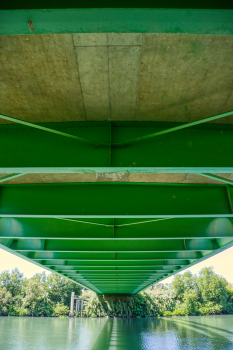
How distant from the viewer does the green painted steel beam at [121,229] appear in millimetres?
10969

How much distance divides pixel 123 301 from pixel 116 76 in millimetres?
43299

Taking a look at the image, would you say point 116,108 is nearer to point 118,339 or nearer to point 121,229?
point 121,229

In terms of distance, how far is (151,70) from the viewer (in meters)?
5.28

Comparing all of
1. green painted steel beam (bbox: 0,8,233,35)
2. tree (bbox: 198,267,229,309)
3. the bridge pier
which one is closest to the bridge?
green painted steel beam (bbox: 0,8,233,35)

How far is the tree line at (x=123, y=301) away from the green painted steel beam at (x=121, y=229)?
36172 millimetres

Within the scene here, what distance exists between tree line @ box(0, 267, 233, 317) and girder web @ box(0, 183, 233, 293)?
33615 millimetres

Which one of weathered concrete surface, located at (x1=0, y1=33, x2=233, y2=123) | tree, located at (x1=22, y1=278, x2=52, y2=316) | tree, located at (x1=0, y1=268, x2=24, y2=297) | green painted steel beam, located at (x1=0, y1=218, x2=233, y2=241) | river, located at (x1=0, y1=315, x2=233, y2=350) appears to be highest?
tree, located at (x1=0, y1=268, x2=24, y2=297)

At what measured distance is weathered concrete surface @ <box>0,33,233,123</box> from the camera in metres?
4.83

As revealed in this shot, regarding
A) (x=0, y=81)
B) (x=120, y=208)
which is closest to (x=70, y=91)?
(x=0, y=81)

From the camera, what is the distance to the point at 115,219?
11.3 m

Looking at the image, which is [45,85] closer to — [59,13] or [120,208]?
[59,13]

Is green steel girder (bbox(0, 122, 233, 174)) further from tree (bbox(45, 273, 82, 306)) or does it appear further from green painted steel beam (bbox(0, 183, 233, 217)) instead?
tree (bbox(45, 273, 82, 306))

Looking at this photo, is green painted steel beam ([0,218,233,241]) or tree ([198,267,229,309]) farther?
tree ([198,267,229,309])
